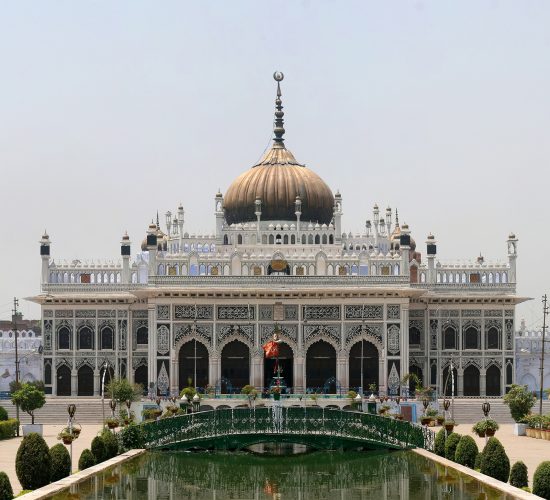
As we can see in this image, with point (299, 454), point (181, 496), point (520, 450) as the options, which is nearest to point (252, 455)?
point (299, 454)

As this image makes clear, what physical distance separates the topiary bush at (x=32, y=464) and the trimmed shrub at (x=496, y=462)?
8.03 meters

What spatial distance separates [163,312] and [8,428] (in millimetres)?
10975

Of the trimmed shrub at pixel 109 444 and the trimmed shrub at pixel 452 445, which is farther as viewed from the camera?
the trimmed shrub at pixel 109 444

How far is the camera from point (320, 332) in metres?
49.0

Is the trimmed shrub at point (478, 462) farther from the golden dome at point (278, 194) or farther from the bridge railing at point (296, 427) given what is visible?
the golden dome at point (278, 194)

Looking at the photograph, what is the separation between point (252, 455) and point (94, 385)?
17494 mm

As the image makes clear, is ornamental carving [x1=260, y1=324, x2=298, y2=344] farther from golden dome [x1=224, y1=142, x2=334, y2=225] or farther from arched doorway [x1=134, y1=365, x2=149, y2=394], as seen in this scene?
golden dome [x1=224, y1=142, x2=334, y2=225]

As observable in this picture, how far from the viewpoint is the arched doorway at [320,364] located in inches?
1927

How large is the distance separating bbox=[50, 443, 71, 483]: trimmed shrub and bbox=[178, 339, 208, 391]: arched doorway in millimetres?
22772

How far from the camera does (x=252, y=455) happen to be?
1336 inches

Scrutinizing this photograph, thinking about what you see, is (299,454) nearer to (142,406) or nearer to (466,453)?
(466,453)

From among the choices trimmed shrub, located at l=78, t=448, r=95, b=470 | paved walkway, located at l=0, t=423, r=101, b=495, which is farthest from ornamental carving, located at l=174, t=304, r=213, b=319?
trimmed shrub, located at l=78, t=448, r=95, b=470

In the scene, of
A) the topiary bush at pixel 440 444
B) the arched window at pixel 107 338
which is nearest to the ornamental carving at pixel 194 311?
the arched window at pixel 107 338

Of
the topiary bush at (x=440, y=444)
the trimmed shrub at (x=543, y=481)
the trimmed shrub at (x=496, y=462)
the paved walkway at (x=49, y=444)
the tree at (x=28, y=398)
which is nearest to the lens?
the trimmed shrub at (x=543, y=481)
